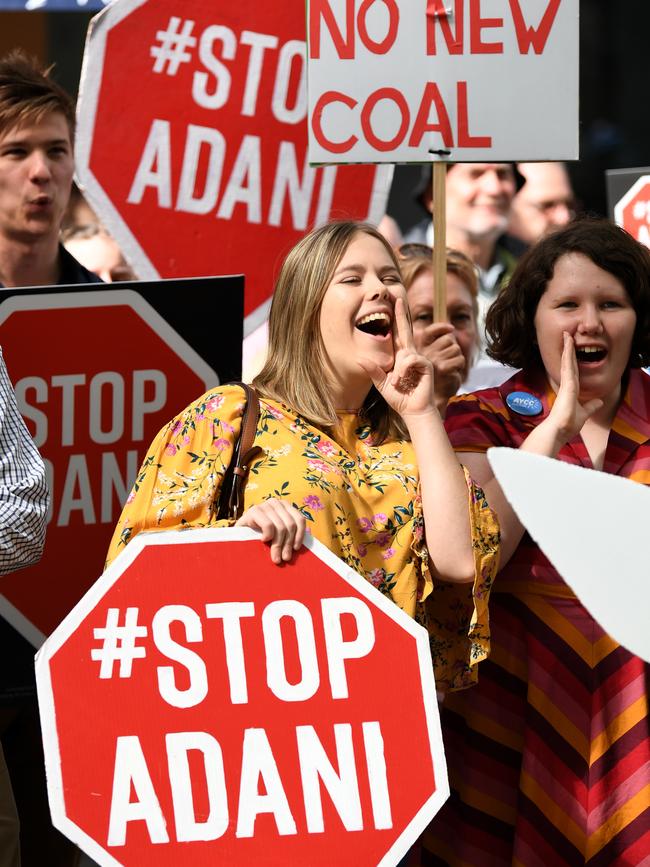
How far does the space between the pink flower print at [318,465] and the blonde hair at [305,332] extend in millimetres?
131

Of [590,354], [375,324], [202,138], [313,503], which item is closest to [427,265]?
[202,138]

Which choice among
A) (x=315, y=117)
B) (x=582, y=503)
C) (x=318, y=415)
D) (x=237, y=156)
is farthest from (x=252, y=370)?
(x=582, y=503)

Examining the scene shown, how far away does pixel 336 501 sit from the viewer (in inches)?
105

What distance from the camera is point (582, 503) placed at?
177 cm

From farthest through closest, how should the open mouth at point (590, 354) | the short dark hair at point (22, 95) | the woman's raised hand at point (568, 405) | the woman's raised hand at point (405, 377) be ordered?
the short dark hair at point (22, 95)
the open mouth at point (590, 354)
the woman's raised hand at point (568, 405)
the woman's raised hand at point (405, 377)

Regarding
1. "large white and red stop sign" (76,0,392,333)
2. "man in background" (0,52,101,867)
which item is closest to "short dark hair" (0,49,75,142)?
"man in background" (0,52,101,867)

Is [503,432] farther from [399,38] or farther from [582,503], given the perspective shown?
[582,503]

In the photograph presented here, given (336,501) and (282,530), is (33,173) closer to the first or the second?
(336,501)

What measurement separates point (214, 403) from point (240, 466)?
0.49 ft

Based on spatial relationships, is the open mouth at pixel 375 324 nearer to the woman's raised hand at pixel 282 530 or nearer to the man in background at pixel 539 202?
the woman's raised hand at pixel 282 530

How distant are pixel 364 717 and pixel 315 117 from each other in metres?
1.55

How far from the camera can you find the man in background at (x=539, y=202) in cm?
667

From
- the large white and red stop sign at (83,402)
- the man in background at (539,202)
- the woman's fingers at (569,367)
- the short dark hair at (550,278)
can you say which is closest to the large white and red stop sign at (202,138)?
the large white and red stop sign at (83,402)

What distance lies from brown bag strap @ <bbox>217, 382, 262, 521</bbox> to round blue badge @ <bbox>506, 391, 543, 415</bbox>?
0.64 meters
